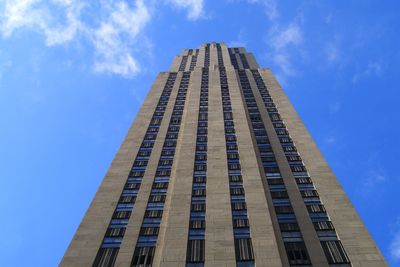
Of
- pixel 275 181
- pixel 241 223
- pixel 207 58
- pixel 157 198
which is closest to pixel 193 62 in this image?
pixel 207 58

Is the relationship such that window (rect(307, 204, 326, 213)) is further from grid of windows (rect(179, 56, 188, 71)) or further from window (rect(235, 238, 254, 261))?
grid of windows (rect(179, 56, 188, 71))

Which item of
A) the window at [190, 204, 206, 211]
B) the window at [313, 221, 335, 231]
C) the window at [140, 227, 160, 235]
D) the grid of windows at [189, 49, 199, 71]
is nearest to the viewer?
the window at [313, 221, 335, 231]

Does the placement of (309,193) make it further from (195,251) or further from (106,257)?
(106,257)

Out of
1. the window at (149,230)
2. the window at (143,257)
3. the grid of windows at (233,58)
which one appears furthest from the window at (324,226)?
the grid of windows at (233,58)

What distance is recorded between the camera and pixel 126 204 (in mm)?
49469

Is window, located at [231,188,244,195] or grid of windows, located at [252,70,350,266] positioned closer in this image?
grid of windows, located at [252,70,350,266]

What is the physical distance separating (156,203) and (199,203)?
6587 millimetres

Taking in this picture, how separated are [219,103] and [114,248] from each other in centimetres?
4490

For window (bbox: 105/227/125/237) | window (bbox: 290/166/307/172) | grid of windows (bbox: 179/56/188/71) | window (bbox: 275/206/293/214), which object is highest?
grid of windows (bbox: 179/56/188/71)

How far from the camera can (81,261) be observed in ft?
129

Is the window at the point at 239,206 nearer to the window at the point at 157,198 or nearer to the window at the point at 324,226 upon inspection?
the window at the point at 324,226

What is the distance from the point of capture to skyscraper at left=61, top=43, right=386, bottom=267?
1556 inches

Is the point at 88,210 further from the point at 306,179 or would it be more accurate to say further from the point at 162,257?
the point at 306,179

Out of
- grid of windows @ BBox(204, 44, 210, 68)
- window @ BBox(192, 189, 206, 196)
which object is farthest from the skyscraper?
grid of windows @ BBox(204, 44, 210, 68)
